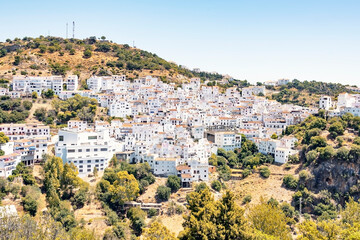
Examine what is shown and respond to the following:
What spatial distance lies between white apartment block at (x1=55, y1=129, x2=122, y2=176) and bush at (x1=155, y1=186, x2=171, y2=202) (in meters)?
6.68

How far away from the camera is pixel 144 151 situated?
3578 cm

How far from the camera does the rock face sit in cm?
3241

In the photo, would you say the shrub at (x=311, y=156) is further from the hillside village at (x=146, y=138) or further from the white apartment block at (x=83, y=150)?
the white apartment block at (x=83, y=150)

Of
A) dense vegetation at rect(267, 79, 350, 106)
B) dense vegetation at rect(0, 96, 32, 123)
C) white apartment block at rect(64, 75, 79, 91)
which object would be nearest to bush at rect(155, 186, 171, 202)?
dense vegetation at rect(0, 96, 32, 123)

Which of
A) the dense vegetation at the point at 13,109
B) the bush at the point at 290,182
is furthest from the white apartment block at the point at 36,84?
the bush at the point at 290,182

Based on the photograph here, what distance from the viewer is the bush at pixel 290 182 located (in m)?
33.4

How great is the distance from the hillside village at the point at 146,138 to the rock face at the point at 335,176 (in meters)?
2.20

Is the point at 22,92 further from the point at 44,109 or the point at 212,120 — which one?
the point at 212,120

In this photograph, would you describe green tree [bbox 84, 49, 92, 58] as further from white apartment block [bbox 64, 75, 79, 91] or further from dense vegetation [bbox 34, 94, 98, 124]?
dense vegetation [bbox 34, 94, 98, 124]

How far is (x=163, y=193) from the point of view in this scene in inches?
1212

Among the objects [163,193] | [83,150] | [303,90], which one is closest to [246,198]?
[163,193]

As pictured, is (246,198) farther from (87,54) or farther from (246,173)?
(87,54)

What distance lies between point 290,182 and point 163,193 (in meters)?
12.7

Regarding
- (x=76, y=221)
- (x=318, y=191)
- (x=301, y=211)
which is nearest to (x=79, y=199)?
(x=76, y=221)
